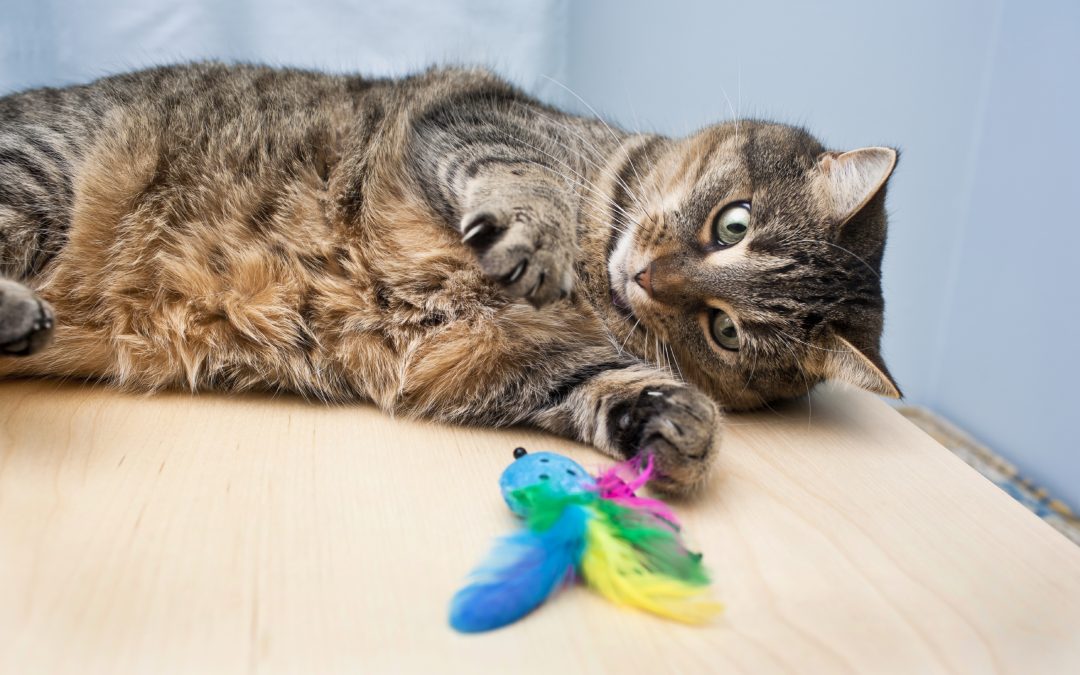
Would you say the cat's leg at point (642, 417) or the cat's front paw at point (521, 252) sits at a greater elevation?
the cat's front paw at point (521, 252)

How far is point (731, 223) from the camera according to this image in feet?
4.27

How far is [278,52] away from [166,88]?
0.85 m

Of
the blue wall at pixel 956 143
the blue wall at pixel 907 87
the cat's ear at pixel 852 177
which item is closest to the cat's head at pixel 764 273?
the cat's ear at pixel 852 177

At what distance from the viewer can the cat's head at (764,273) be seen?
49.0 inches

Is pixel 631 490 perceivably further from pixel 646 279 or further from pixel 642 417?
pixel 646 279

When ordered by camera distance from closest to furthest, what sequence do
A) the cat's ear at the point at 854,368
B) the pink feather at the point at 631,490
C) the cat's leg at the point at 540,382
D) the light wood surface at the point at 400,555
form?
the light wood surface at the point at 400,555 < the pink feather at the point at 631,490 < the cat's leg at the point at 540,382 < the cat's ear at the point at 854,368

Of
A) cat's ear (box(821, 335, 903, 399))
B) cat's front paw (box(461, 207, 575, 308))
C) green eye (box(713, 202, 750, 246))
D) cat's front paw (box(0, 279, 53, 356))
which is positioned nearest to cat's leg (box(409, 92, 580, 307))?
cat's front paw (box(461, 207, 575, 308))

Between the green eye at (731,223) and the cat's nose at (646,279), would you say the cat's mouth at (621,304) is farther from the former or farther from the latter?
the green eye at (731,223)

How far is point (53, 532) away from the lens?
2.62ft

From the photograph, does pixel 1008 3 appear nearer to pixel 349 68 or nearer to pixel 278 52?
pixel 349 68

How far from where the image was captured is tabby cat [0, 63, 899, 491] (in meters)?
1.22

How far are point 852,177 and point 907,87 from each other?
0.88 metres

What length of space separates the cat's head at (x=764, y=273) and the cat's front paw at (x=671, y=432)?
16 cm

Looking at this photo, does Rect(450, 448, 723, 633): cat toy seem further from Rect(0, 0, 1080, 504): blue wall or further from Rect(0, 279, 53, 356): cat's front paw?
Rect(0, 0, 1080, 504): blue wall
